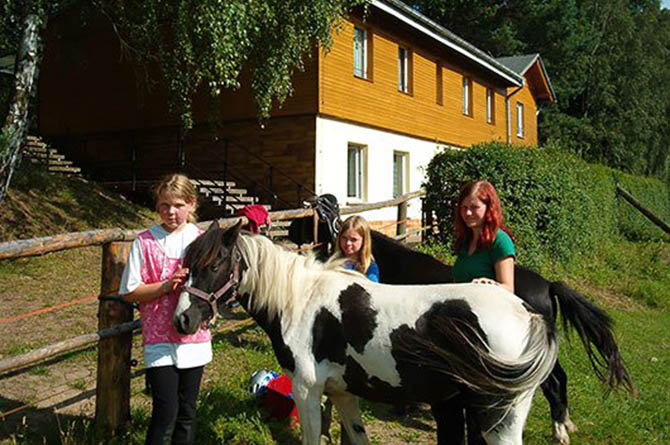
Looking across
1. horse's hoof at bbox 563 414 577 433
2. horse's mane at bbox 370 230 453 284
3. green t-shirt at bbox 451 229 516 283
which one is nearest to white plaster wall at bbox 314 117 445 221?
horse's mane at bbox 370 230 453 284

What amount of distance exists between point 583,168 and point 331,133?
253 inches

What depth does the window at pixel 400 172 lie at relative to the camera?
17375 millimetres

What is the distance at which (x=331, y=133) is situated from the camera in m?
14.0

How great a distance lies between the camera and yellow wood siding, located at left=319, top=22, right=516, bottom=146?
14.0 meters

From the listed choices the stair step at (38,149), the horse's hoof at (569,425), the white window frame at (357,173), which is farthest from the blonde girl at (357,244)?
the stair step at (38,149)

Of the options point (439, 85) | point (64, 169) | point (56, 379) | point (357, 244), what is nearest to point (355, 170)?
point (439, 85)

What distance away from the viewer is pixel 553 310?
12.6 feet

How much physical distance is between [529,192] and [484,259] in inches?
299

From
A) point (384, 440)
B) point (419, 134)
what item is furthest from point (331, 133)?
point (384, 440)

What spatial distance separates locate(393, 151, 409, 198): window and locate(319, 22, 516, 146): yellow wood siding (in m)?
0.86

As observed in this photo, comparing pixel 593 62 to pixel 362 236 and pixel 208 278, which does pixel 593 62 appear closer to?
pixel 362 236

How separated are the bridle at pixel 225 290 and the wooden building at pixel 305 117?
962cm

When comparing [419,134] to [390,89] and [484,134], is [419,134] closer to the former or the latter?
[390,89]

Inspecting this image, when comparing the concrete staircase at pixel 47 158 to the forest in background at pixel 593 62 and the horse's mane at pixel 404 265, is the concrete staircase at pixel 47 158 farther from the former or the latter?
the horse's mane at pixel 404 265
